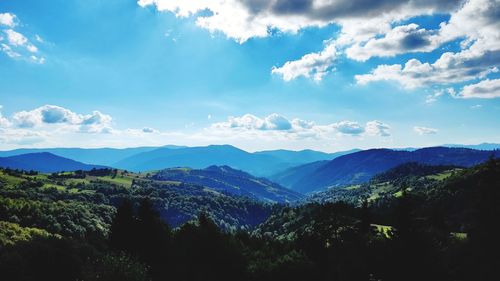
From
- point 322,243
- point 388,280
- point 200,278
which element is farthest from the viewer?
point 322,243

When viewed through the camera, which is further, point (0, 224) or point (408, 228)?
point (0, 224)

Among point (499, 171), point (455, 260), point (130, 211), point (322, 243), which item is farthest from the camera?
point (322, 243)

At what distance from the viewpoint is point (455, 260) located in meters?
56.9

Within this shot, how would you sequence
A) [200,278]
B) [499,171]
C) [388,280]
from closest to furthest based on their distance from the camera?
[388,280] → [499,171] → [200,278]

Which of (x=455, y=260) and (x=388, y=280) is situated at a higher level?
(x=388, y=280)

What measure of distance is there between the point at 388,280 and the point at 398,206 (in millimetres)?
6769

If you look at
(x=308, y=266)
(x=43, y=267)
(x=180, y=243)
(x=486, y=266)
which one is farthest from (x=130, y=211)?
(x=486, y=266)

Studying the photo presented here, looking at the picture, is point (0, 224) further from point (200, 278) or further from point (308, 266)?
point (308, 266)

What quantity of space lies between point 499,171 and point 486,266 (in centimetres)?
957

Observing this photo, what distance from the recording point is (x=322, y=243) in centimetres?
8331

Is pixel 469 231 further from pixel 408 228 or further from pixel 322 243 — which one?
pixel 322 243

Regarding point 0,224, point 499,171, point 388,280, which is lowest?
point 0,224

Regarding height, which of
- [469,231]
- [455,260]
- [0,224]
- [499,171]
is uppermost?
[499,171]

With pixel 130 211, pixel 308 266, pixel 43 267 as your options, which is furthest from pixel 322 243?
pixel 43 267
